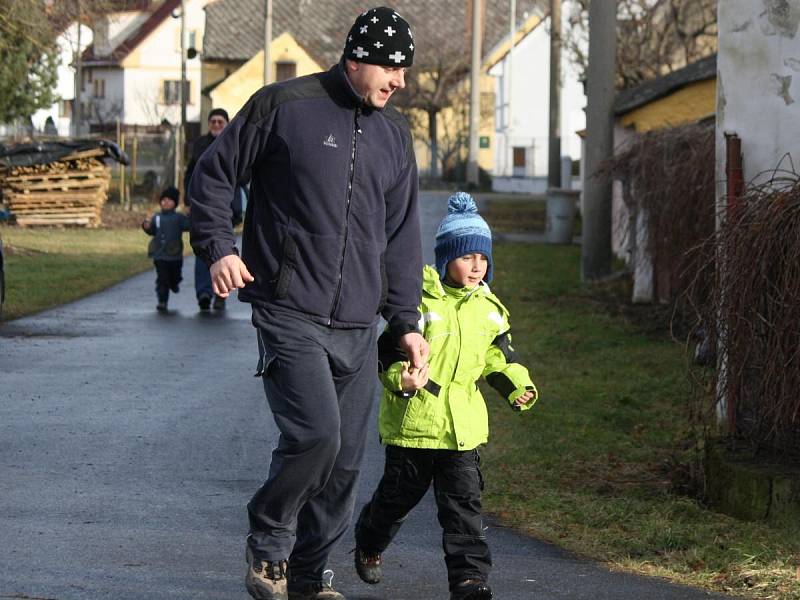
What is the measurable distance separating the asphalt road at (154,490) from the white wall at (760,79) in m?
2.22

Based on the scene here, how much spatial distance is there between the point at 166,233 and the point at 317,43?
205 feet

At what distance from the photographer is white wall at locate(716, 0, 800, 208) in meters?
7.22

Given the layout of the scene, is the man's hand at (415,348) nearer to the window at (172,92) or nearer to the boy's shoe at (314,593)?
the boy's shoe at (314,593)

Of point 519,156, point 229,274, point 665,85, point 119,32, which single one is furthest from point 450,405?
point 119,32

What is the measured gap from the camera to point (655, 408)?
10.1 metres

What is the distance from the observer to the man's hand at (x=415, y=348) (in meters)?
5.16

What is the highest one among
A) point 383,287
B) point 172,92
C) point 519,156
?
point 172,92

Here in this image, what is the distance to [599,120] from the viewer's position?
18.1 m

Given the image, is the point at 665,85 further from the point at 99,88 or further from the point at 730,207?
the point at 99,88

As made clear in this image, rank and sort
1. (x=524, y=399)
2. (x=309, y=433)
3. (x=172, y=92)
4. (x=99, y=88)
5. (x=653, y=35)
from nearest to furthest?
(x=309, y=433), (x=524, y=399), (x=653, y=35), (x=172, y=92), (x=99, y=88)

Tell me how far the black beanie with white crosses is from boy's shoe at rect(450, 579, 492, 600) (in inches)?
66.6

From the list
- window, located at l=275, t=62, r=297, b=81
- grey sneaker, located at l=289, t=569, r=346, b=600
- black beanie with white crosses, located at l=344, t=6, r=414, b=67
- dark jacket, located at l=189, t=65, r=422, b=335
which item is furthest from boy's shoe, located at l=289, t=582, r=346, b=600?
window, located at l=275, t=62, r=297, b=81

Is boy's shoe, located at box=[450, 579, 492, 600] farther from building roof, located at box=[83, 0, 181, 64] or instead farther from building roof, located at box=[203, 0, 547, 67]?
building roof, located at box=[83, 0, 181, 64]

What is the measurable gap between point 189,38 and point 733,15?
7968cm
